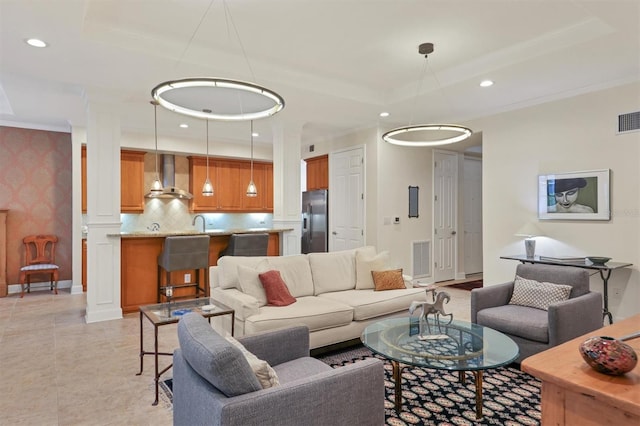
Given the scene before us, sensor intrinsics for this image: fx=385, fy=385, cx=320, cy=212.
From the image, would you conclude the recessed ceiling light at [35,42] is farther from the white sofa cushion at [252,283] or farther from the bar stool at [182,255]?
the white sofa cushion at [252,283]

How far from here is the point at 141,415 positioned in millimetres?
2436

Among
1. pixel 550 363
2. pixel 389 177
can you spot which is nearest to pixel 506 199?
pixel 389 177

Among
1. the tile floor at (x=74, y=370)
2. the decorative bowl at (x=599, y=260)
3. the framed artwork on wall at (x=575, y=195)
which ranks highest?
the framed artwork on wall at (x=575, y=195)

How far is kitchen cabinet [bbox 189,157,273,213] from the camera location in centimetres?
783

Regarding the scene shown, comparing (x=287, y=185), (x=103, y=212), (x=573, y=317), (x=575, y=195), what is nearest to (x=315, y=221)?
(x=287, y=185)

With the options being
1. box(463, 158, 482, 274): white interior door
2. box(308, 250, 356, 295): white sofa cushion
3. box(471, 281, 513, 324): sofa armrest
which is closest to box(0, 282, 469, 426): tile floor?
box(471, 281, 513, 324): sofa armrest

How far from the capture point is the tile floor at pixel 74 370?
246 centimetres

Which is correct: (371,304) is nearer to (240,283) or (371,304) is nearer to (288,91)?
(240,283)

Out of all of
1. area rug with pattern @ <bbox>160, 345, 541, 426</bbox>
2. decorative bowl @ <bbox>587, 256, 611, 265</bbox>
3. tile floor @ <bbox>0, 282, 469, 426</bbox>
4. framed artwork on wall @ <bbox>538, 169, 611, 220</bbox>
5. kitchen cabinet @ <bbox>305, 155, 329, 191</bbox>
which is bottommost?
tile floor @ <bbox>0, 282, 469, 426</bbox>

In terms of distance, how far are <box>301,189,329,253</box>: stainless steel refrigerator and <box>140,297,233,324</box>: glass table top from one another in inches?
169

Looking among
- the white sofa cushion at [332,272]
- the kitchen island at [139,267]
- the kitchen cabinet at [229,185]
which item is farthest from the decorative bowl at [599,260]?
the kitchen cabinet at [229,185]

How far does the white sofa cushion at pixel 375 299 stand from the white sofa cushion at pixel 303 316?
0.38 feet

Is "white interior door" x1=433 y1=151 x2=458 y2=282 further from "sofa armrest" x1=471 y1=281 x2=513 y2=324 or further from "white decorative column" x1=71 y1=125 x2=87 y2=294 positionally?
"white decorative column" x1=71 y1=125 x2=87 y2=294

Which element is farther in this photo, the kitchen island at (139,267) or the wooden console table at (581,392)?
the kitchen island at (139,267)
